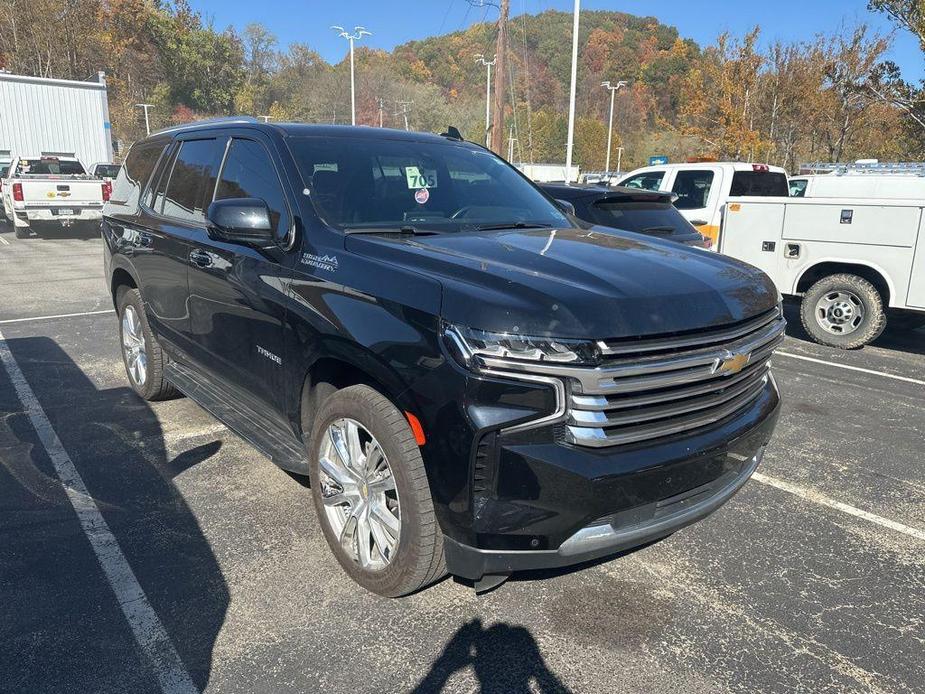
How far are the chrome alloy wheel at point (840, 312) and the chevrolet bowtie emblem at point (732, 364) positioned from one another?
19.0 ft

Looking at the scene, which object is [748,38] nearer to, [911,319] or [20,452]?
[911,319]

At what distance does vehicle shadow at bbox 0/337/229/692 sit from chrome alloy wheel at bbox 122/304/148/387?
1.10ft

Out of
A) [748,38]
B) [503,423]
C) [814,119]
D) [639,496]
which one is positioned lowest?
[639,496]

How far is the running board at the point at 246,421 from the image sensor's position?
332cm

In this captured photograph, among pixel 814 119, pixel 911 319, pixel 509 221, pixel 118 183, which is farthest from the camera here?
pixel 814 119

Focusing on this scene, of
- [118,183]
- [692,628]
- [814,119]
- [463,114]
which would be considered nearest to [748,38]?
[814,119]

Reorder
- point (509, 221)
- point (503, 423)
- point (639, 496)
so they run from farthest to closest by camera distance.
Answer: point (509, 221)
point (639, 496)
point (503, 423)

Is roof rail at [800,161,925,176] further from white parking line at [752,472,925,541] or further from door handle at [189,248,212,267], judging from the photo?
door handle at [189,248,212,267]

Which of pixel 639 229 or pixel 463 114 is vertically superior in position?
pixel 463 114

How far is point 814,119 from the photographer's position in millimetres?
26828

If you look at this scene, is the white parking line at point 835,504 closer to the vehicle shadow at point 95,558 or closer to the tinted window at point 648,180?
the vehicle shadow at point 95,558


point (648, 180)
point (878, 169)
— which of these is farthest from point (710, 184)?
point (878, 169)

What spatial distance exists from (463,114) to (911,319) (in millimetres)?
71065

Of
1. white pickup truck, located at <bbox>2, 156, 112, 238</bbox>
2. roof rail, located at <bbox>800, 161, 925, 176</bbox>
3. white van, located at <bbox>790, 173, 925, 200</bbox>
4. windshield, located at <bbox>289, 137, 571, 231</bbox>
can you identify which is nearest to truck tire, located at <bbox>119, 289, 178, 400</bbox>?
windshield, located at <bbox>289, 137, 571, 231</bbox>
